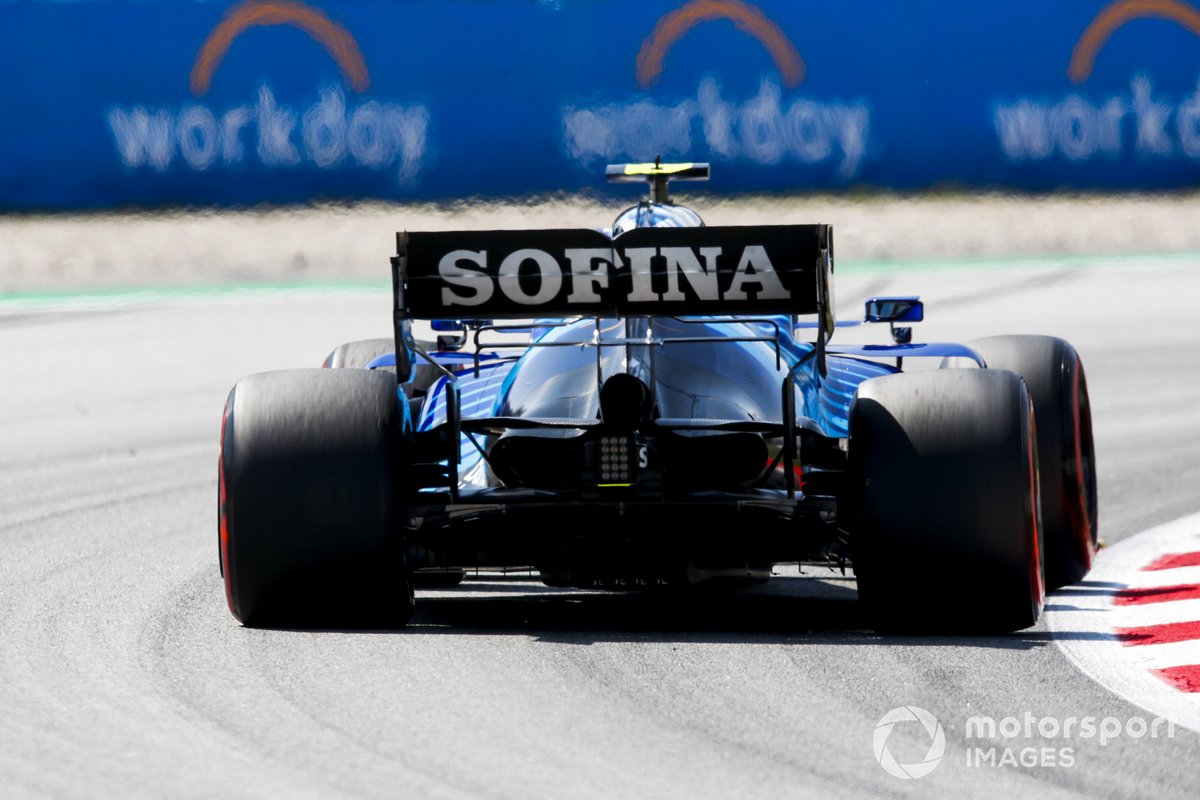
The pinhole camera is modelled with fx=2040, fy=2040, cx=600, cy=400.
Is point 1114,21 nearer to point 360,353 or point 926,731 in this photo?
point 360,353

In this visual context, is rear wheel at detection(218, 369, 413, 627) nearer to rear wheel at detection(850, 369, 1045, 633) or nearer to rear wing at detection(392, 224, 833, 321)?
rear wing at detection(392, 224, 833, 321)

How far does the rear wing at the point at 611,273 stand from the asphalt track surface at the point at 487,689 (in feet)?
3.68

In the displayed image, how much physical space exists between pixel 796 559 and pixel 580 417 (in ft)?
3.15

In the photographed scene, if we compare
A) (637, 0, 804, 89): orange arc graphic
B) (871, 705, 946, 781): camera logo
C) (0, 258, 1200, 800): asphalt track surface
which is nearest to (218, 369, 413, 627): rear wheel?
(0, 258, 1200, 800): asphalt track surface

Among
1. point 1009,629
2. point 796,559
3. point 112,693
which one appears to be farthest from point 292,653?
point 1009,629

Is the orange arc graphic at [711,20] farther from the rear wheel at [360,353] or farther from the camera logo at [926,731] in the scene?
the camera logo at [926,731]

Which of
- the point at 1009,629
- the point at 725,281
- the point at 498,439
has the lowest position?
the point at 1009,629

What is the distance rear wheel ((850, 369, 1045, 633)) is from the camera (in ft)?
22.2

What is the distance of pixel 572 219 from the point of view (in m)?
20.7

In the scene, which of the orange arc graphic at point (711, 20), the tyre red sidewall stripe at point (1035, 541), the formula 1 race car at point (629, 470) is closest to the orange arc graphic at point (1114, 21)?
the orange arc graphic at point (711, 20)

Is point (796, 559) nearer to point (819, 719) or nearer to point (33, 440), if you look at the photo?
point (819, 719)

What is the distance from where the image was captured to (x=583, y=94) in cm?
2259

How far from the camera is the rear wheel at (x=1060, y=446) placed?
27.9ft

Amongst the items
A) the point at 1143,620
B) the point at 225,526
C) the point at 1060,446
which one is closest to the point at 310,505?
the point at 225,526
